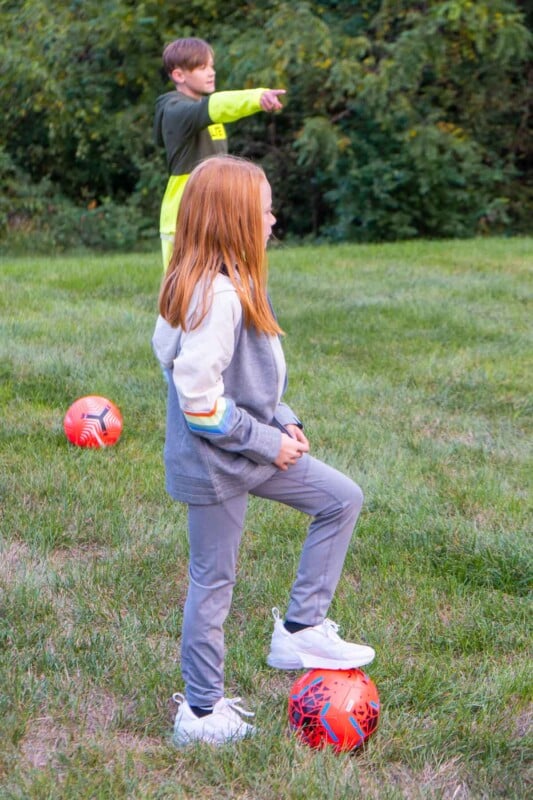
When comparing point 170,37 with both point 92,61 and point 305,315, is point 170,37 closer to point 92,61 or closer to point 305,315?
point 92,61

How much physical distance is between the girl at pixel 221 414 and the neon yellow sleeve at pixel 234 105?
2.36 m

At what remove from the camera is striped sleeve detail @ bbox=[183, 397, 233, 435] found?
269 cm

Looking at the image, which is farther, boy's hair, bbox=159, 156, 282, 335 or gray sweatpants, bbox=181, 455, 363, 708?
gray sweatpants, bbox=181, 455, 363, 708

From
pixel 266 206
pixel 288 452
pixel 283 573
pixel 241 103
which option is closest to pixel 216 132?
pixel 241 103

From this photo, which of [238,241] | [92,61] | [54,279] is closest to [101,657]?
[238,241]

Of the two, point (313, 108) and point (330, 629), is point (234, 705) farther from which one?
point (313, 108)

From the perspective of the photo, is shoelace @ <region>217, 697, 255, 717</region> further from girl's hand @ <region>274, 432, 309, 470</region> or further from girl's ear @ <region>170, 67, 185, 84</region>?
girl's ear @ <region>170, 67, 185, 84</region>

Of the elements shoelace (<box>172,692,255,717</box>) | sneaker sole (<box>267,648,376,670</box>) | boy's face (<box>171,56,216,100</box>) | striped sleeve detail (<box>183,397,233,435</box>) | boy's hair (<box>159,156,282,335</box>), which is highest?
boy's face (<box>171,56,216,100</box>)

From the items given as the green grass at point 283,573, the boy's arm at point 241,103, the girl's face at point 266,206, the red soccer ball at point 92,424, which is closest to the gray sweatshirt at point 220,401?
the girl's face at point 266,206

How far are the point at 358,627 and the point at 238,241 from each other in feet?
5.08

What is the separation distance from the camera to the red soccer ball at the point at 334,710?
9.46ft

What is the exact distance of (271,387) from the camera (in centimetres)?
286

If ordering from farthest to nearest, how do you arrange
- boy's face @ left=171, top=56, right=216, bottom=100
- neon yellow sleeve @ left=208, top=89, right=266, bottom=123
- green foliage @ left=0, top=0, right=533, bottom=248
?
green foliage @ left=0, top=0, right=533, bottom=248 → boy's face @ left=171, top=56, right=216, bottom=100 → neon yellow sleeve @ left=208, top=89, right=266, bottom=123

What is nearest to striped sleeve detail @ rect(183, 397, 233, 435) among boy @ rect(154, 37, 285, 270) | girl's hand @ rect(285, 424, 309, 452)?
girl's hand @ rect(285, 424, 309, 452)
